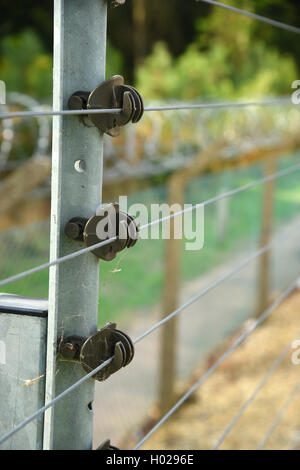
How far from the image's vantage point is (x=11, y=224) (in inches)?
230

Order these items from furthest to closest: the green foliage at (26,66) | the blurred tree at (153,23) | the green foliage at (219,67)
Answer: the green foliage at (219,67) → the blurred tree at (153,23) → the green foliage at (26,66)

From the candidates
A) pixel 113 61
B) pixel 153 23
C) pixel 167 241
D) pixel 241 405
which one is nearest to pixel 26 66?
pixel 113 61

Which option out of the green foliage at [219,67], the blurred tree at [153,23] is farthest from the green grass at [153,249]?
the blurred tree at [153,23]

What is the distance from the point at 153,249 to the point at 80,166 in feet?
8.77

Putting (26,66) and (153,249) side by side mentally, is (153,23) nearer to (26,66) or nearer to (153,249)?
(26,66)

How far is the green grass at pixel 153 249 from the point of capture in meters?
3.27

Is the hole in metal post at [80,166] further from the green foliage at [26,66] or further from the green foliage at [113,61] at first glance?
the green foliage at [113,61]

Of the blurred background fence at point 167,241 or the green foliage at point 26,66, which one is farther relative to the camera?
the green foliage at point 26,66

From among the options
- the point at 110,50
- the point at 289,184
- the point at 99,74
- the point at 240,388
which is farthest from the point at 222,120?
the point at 99,74

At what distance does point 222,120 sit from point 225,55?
6.20 m

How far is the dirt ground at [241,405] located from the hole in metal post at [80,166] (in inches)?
77.3

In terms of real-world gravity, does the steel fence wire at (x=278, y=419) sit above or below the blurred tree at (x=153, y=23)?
below

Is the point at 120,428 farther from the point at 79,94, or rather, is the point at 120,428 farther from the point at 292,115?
the point at 292,115

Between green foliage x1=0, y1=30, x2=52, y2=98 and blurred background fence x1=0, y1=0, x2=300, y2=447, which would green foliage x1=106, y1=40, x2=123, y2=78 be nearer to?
blurred background fence x1=0, y1=0, x2=300, y2=447
